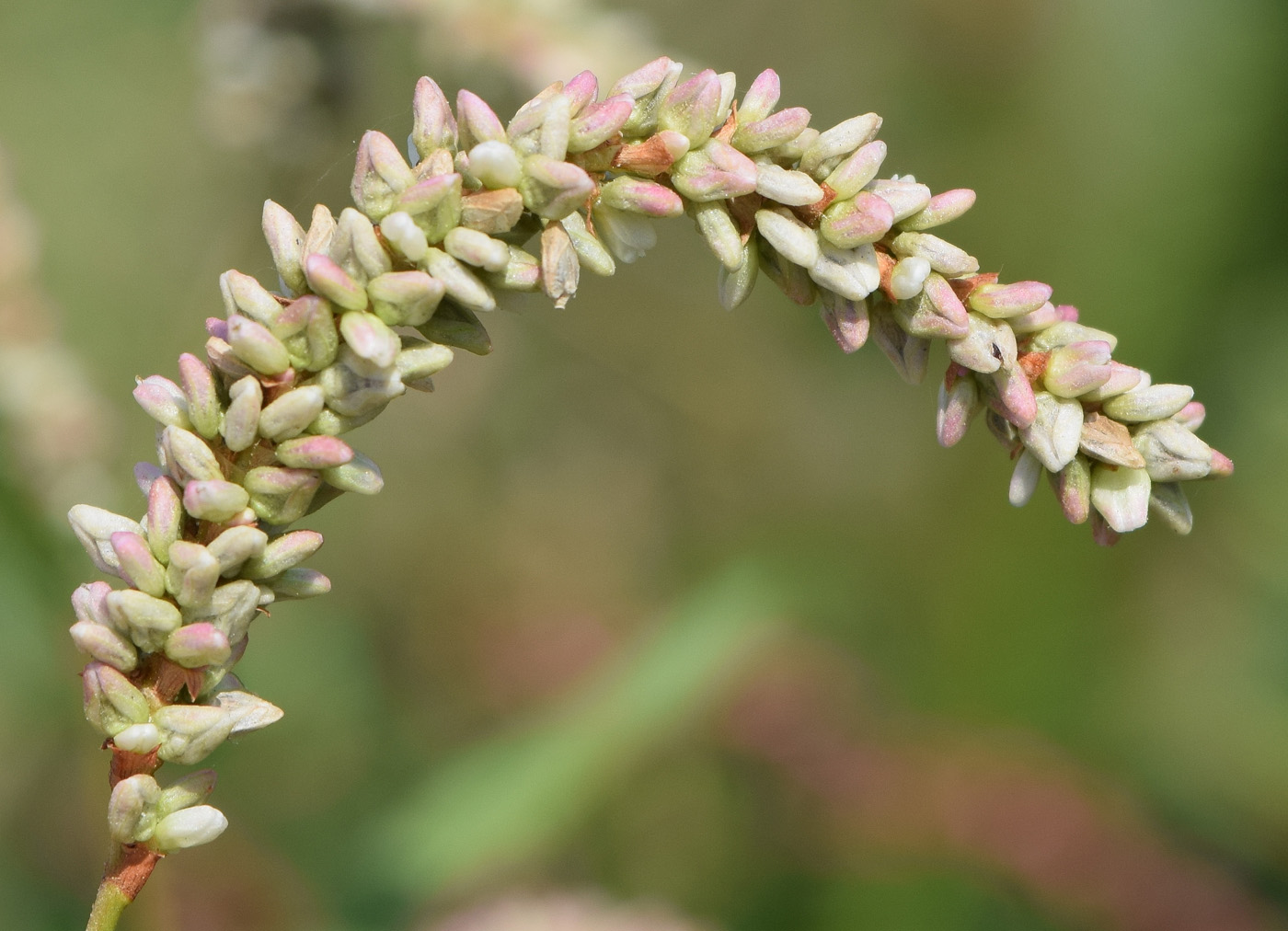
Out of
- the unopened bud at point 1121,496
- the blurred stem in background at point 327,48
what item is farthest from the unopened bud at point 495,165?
the blurred stem in background at point 327,48

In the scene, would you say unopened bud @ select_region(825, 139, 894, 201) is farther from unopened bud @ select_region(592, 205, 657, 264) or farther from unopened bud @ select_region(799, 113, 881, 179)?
unopened bud @ select_region(592, 205, 657, 264)

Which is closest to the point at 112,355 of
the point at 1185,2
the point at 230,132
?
the point at 230,132

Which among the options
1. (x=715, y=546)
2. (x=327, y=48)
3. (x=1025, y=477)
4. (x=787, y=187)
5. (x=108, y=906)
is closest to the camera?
(x=108, y=906)

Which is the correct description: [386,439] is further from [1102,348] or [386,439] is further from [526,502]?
[1102,348]

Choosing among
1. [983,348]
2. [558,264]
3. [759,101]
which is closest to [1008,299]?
[983,348]

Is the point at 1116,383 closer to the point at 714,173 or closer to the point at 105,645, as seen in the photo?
the point at 714,173

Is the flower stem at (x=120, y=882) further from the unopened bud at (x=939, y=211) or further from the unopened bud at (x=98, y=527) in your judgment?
the unopened bud at (x=939, y=211)

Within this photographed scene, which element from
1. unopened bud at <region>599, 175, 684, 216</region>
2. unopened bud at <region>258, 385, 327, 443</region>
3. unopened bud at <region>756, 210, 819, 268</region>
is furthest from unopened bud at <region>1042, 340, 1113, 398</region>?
unopened bud at <region>258, 385, 327, 443</region>
